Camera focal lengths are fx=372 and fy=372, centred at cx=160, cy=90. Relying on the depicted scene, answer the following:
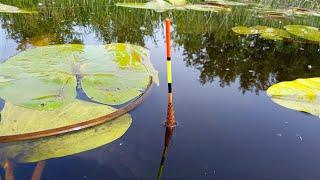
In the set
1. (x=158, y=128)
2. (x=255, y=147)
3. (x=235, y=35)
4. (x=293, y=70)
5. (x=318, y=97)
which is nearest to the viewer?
(x=255, y=147)

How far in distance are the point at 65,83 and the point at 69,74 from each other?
21 cm

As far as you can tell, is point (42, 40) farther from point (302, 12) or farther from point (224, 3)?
point (302, 12)

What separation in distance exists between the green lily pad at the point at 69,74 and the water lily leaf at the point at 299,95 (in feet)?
4.27

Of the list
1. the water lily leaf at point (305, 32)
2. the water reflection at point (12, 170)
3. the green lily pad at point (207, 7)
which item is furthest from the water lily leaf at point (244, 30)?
the water reflection at point (12, 170)

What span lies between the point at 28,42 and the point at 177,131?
3110 mm

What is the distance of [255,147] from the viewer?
9.72 ft

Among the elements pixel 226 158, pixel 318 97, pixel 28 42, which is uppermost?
pixel 28 42

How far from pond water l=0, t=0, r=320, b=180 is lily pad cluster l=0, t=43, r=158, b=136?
0.91 ft

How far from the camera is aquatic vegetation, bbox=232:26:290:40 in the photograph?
6.52m

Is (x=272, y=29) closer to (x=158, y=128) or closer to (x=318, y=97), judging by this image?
(x=318, y=97)

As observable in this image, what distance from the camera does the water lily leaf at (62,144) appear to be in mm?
2585

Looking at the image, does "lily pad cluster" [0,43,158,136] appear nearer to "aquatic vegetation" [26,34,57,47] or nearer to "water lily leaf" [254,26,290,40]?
"aquatic vegetation" [26,34,57,47]

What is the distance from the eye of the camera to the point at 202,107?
3.59m

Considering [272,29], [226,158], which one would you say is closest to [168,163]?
[226,158]
